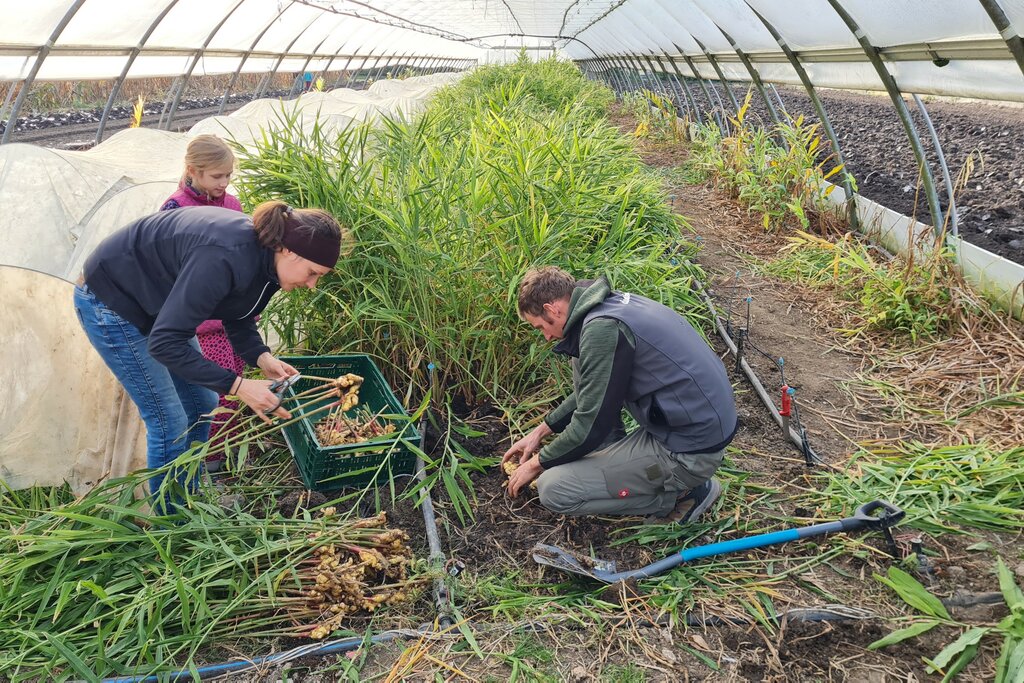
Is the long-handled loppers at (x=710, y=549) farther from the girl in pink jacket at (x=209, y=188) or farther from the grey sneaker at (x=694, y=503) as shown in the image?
the girl in pink jacket at (x=209, y=188)

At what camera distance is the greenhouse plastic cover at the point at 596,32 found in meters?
3.64

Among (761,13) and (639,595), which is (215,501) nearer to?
(639,595)

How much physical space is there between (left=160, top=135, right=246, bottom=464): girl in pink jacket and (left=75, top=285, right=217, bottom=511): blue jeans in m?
0.25

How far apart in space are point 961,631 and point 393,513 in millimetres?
1682

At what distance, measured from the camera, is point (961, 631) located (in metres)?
1.90

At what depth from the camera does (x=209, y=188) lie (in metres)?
2.65

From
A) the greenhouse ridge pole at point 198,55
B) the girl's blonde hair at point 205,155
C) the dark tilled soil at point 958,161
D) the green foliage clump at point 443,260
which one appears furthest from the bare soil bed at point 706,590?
the greenhouse ridge pole at point 198,55

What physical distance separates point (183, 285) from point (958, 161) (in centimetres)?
779

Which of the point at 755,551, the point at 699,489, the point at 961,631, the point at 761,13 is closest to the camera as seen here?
the point at 961,631

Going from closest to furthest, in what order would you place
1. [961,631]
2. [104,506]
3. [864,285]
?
[961,631] < [104,506] < [864,285]

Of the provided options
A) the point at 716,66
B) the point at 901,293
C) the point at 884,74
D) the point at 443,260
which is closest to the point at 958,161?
the point at 716,66

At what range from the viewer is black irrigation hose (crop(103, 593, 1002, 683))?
1836 millimetres

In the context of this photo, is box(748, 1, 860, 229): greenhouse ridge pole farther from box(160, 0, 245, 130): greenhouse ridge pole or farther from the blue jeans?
box(160, 0, 245, 130): greenhouse ridge pole

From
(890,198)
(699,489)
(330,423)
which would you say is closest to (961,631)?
(699,489)
